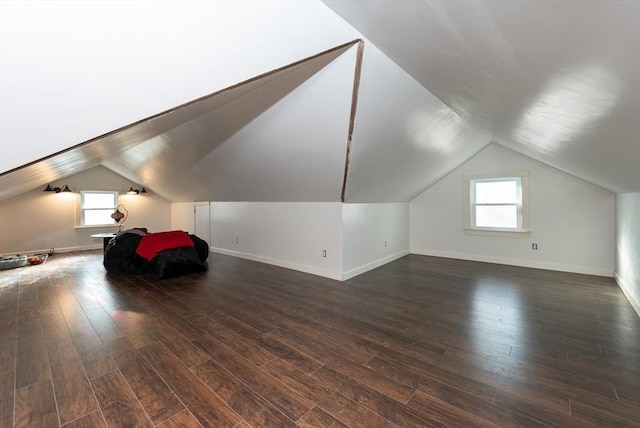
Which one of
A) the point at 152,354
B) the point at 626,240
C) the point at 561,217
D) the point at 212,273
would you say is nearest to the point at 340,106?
the point at 152,354

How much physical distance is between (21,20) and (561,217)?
6.25m

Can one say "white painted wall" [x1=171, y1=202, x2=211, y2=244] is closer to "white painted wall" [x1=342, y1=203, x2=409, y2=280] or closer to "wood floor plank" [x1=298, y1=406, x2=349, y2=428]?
"white painted wall" [x1=342, y1=203, x2=409, y2=280]

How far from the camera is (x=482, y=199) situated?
5.38m

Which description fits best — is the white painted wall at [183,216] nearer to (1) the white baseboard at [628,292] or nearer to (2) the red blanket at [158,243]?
(2) the red blanket at [158,243]

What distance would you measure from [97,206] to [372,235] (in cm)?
717

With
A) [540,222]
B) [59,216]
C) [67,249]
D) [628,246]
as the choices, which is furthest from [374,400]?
[59,216]

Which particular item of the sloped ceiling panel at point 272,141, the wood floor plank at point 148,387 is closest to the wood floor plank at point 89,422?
the wood floor plank at point 148,387

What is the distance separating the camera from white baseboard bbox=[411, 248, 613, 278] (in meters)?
4.27

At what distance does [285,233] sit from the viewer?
4.98 m

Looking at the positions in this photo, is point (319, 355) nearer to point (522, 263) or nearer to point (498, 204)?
point (522, 263)

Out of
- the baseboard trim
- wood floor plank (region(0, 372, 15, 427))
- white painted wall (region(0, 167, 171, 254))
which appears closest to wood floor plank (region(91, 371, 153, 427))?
wood floor plank (region(0, 372, 15, 427))

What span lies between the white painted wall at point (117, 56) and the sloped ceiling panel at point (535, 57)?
Answer: 42cm

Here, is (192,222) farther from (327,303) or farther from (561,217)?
(561,217)

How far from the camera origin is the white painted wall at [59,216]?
6078 millimetres
